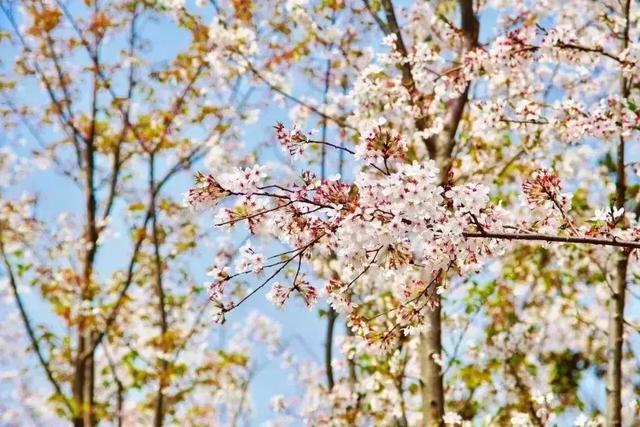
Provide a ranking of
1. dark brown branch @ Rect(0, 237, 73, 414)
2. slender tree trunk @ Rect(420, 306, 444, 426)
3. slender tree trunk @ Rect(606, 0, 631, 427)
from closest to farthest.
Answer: slender tree trunk @ Rect(606, 0, 631, 427) → slender tree trunk @ Rect(420, 306, 444, 426) → dark brown branch @ Rect(0, 237, 73, 414)

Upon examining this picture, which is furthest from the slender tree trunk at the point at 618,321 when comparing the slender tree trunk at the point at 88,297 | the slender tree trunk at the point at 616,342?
the slender tree trunk at the point at 88,297

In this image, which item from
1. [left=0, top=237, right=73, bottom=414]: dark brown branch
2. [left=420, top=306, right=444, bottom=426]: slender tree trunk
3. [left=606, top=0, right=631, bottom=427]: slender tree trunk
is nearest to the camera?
[left=606, top=0, right=631, bottom=427]: slender tree trunk

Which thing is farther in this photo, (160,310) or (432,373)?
(160,310)

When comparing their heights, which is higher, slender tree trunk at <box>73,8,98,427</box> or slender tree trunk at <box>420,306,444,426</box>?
slender tree trunk at <box>73,8,98,427</box>

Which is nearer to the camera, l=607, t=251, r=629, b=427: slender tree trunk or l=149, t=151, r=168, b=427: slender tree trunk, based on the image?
l=607, t=251, r=629, b=427: slender tree trunk

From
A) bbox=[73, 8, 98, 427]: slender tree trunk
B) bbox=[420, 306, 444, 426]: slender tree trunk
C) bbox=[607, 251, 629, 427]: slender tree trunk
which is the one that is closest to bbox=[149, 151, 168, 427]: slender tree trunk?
bbox=[73, 8, 98, 427]: slender tree trunk

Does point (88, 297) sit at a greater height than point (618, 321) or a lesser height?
greater

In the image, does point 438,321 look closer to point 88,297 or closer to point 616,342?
point 616,342

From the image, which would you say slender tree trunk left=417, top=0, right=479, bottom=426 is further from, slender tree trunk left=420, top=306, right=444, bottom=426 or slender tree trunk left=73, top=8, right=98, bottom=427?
slender tree trunk left=73, top=8, right=98, bottom=427

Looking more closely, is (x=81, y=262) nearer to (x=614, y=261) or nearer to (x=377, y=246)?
(x=614, y=261)

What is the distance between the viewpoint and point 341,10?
782cm

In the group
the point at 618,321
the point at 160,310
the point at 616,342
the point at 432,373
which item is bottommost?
the point at 432,373

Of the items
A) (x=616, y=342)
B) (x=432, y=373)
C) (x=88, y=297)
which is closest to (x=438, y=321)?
(x=432, y=373)

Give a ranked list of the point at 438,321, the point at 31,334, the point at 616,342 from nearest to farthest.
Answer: the point at 616,342
the point at 438,321
the point at 31,334
